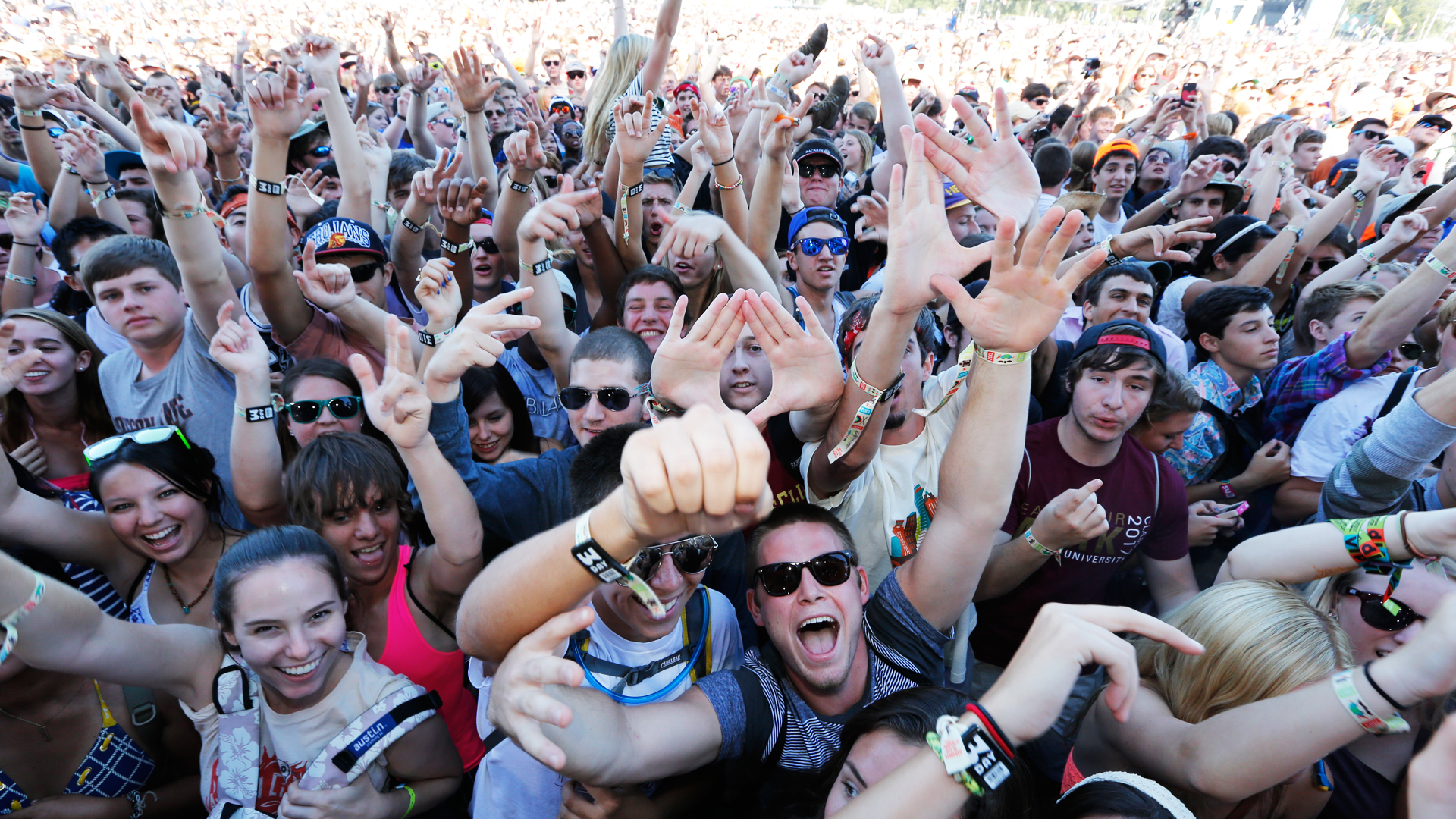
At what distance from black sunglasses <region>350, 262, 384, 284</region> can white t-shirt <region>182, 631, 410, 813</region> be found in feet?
6.92

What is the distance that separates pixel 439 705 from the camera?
201 centimetres

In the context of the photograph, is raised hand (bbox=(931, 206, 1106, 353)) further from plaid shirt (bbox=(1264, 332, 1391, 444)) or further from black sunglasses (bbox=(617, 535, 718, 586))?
plaid shirt (bbox=(1264, 332, 1391, 444))

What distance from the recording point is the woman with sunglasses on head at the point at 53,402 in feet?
9.22

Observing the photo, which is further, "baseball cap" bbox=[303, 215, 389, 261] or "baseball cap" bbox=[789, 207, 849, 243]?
"baseball cap" bbox=[789, 207, 849, 243]

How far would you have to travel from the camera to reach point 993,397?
175 centimetres

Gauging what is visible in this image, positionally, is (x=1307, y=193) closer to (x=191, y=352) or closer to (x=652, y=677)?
(x=652, y=677)

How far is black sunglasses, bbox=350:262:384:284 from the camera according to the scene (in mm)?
3426

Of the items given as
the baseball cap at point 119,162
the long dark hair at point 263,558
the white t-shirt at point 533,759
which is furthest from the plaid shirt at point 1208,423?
the baseball cap at point 119,162

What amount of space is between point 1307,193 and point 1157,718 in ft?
17.4

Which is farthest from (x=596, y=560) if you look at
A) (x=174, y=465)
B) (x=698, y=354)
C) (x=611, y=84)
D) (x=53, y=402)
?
(x=611, y=84)

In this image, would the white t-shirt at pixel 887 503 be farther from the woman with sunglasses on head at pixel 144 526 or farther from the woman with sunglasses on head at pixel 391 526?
the woman with sunglasses on head at pixel 144 526

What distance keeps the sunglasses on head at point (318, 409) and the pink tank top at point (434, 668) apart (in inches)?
30.6

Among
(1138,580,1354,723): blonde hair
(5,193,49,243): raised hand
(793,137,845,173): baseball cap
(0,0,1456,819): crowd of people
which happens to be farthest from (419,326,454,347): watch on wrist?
(793,137,845,173): baseball cap

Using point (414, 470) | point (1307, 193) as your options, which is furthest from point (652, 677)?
point (1307, 193)
